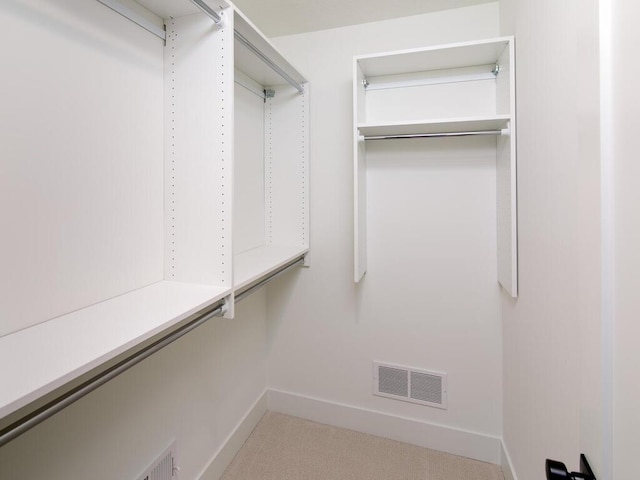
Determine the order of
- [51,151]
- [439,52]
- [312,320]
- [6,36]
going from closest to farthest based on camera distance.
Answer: [6,36]
[51,151]
[439,52]
[312,320]

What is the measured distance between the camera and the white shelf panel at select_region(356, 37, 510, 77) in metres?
1.58

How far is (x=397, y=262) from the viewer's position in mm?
1998

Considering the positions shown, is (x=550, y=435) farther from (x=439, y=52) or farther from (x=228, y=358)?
(x=439, y=52)

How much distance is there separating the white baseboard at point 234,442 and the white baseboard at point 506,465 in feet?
4.66

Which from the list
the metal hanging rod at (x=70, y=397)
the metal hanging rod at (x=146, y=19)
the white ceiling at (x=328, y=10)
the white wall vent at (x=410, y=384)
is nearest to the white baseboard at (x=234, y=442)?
the white wall vent at (x=410, y=384)

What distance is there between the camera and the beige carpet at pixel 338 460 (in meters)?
1.76

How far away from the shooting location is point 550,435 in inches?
45.3

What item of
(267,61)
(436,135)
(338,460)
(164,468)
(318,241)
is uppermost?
(267,61)

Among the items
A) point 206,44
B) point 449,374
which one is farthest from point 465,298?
point 206,44

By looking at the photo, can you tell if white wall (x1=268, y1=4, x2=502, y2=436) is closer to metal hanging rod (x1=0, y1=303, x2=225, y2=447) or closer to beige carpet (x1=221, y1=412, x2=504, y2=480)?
beige carpet (x1=221, y1=412, x2=504, y2=480)

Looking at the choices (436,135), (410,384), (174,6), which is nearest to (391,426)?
(410,384)

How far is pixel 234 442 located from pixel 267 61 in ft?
6.71

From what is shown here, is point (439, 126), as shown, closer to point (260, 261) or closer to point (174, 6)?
point (260, 261)

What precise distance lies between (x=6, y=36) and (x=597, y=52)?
125 cm
